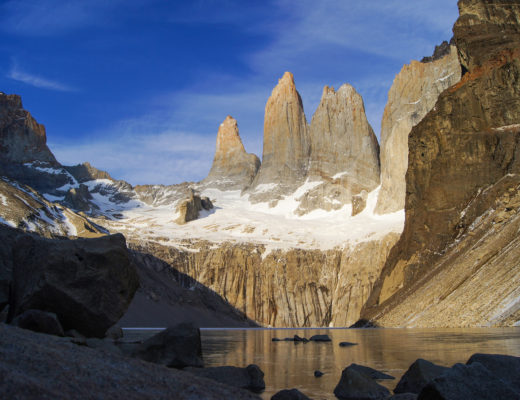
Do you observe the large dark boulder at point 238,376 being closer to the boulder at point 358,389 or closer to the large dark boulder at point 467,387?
the boulder at point 358,389

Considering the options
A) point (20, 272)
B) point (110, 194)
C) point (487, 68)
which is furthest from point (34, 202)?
point (110, 194)

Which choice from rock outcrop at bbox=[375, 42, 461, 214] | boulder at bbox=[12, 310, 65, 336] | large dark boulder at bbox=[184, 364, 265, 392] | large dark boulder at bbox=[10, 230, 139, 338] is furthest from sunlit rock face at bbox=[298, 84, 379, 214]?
large dark boulder at bbox=[184, 364, 265, 392]

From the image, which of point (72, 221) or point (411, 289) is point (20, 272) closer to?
point (411, 289)

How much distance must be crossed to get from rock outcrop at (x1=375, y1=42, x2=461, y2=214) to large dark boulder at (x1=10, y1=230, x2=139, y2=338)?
110615 millimetres

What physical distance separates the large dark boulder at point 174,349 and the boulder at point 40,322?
111 inches

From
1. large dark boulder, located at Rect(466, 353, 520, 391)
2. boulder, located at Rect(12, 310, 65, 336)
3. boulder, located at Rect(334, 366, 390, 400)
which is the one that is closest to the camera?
large dark boulder, located at Rect(466, 353, 520, 391)

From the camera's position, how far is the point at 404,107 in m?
137

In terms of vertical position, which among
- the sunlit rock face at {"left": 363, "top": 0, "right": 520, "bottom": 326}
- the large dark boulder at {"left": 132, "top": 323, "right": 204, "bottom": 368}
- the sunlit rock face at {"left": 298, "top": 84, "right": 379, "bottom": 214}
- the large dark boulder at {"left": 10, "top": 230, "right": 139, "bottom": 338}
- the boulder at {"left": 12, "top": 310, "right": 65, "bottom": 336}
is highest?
the sunlit rock face at {"left": 298, "top": 84, "right": 379, "bottom": 214}

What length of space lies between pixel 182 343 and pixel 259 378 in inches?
181

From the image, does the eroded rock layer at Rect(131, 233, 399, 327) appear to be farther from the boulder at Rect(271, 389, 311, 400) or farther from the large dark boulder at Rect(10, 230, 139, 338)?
the boulder at Rect(271, 389, 311, 400)

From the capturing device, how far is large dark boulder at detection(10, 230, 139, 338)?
18.2 meters

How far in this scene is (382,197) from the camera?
130625 mm

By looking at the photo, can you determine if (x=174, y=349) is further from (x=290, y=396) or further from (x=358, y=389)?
(x=290, y=396)

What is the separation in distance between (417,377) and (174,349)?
8716mm
